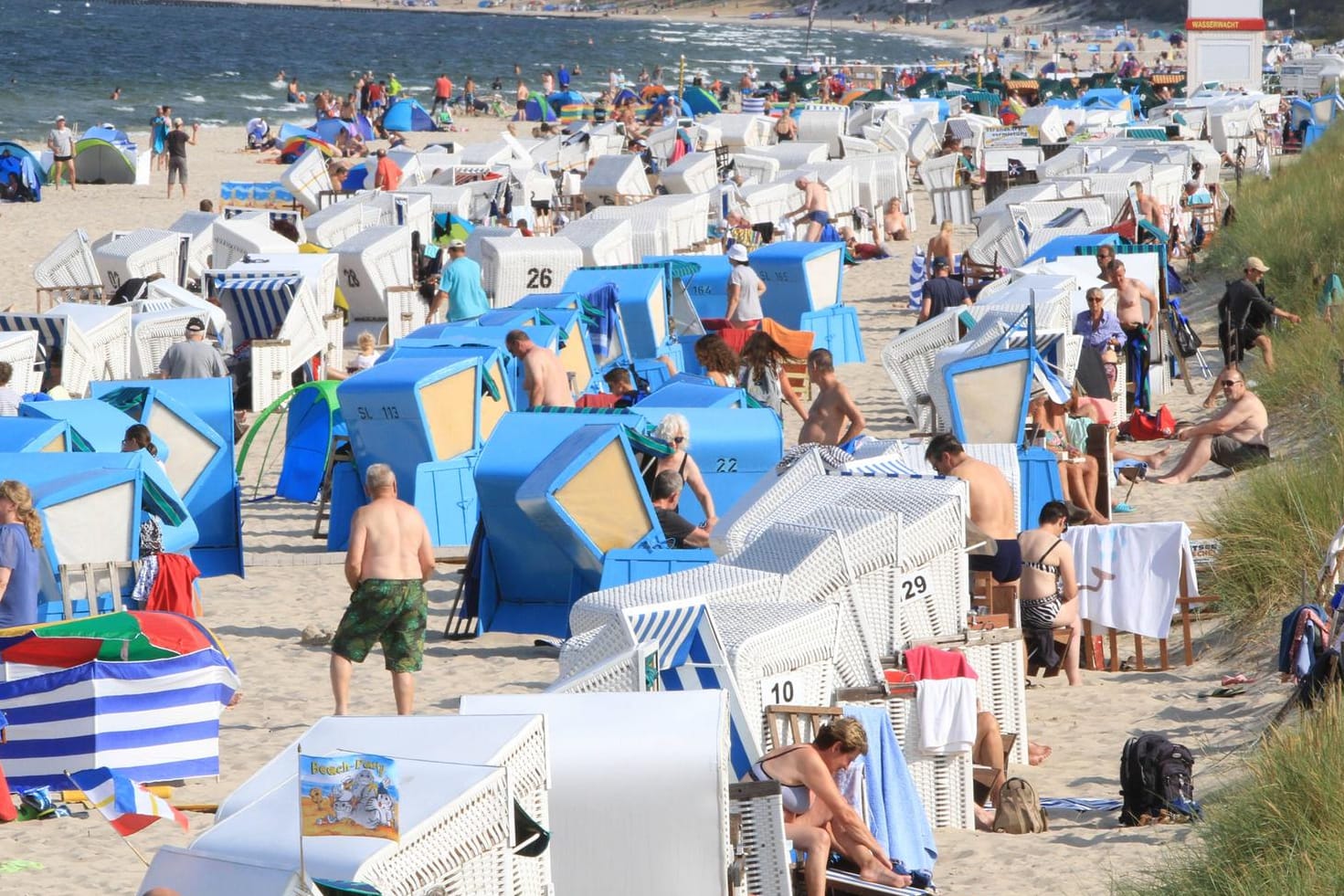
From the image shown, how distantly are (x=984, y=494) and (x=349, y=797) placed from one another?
201 inches

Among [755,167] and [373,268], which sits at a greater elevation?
[373,268]

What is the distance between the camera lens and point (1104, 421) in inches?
486

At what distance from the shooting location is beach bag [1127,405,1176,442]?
13.6 meters

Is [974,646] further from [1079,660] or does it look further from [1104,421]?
[1104,421]

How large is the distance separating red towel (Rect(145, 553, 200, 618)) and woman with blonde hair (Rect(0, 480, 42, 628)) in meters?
1.23

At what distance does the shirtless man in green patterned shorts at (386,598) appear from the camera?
748 centimetres

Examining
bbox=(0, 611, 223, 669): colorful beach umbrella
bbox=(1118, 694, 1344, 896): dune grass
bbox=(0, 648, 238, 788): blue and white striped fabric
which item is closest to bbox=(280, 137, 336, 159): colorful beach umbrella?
bbox=(0, 611, 223, 669): colorful beach umbrella

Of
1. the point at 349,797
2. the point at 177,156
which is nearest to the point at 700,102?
the point at 177,156

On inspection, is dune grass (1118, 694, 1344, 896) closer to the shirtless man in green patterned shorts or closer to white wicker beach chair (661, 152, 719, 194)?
the shirtless man in green patterned shorts

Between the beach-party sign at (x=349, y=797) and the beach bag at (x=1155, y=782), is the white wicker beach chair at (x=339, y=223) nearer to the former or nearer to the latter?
the beach bag at (x=1155, y=782)

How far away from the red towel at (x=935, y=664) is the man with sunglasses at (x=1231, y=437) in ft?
19.1

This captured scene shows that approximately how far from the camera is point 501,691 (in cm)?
841

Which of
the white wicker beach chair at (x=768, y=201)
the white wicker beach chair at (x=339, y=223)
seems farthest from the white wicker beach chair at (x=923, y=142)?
the white wicker beach chair at (x=339, y=223)

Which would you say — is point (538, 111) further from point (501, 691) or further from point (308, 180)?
point (501, 691)
